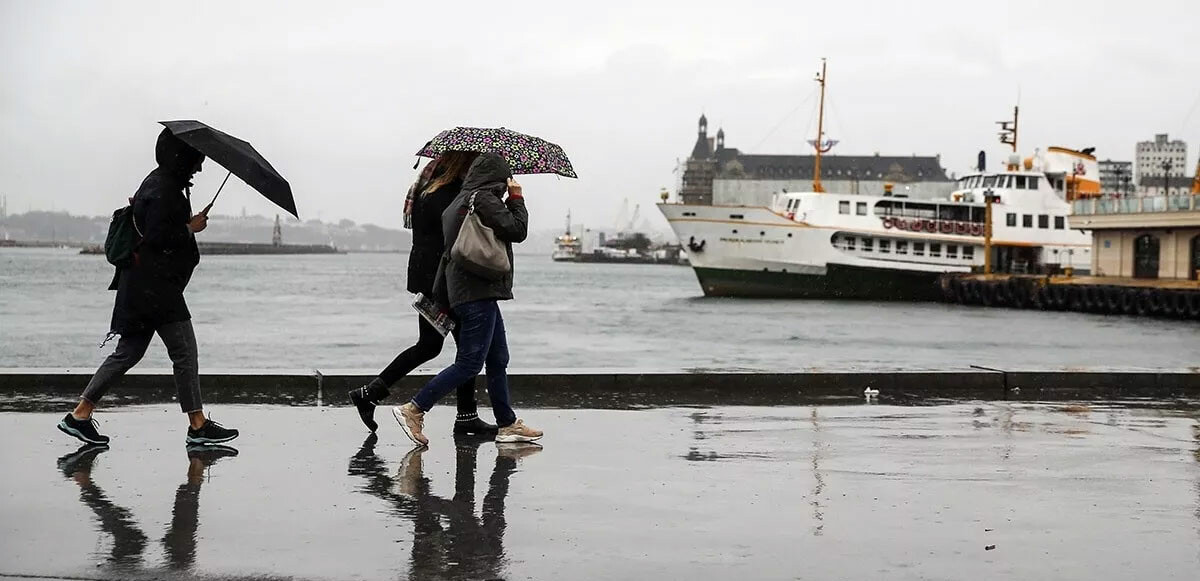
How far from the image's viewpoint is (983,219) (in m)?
59.7

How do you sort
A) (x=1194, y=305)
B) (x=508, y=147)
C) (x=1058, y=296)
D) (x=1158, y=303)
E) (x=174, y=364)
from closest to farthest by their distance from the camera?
(x=174, y=364), (x=508, y=147), (x=1194, y=305), (x=1158, y=303), (x=1058, y=296)

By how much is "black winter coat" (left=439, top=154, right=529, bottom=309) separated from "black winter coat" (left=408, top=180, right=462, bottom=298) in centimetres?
26

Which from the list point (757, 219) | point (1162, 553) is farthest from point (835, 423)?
point (757, 219)

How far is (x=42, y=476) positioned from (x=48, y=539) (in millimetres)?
1418

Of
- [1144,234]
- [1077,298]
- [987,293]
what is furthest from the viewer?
[987,293]

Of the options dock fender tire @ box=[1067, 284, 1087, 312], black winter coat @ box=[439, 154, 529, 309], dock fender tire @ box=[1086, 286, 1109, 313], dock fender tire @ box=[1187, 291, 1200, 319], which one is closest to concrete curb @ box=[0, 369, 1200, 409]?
black winter coat @ box=[439, 154, 529, 309]

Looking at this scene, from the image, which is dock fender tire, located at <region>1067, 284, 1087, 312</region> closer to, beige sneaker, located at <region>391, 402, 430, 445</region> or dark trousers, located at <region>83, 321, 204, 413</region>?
beige sneaker, located at <region>391, 402, 430, 445</region>

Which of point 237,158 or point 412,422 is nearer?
point 237,158

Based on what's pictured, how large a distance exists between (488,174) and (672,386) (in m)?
3.22

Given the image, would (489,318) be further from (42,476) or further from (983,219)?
(983,219)

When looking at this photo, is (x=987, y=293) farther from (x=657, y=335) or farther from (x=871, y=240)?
(x=657, y=335)

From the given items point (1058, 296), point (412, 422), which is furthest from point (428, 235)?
point (1058, 296)

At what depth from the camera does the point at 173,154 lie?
6852 millimetres

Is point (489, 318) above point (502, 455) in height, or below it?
above
